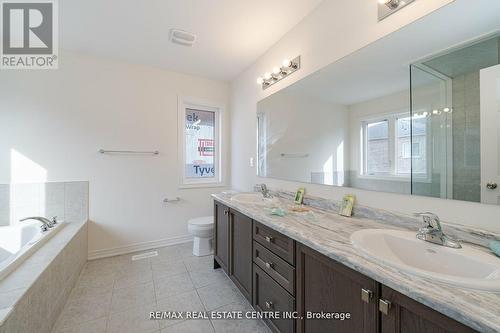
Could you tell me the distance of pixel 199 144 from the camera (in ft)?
10.3

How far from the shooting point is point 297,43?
188 cm

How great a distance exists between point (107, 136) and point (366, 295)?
9.51 feet

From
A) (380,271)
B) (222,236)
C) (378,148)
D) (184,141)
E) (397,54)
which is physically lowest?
(222,236)

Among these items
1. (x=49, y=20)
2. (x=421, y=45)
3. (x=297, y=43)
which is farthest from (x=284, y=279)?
(x=49, y=20)

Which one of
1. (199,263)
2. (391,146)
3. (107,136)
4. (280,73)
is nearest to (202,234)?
(199,263)

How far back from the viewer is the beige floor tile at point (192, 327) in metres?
1.42

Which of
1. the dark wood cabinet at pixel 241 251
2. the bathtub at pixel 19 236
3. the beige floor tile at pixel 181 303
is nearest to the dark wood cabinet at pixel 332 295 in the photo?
the dark wood cabinet at pixel 241 251

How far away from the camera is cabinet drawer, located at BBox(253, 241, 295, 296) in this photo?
1.15m

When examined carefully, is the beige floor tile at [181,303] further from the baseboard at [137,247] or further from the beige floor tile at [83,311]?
the baseboard at [137,247]

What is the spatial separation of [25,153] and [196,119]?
6.27ft

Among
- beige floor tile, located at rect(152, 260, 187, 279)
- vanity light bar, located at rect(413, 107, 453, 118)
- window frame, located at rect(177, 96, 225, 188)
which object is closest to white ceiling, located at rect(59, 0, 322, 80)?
window frame, located at rect(177, 96, 225, 188)

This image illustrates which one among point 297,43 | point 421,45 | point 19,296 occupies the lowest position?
point 19,296

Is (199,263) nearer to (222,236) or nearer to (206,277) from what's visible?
(206,277)

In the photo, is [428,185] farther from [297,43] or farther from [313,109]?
[297,43]
